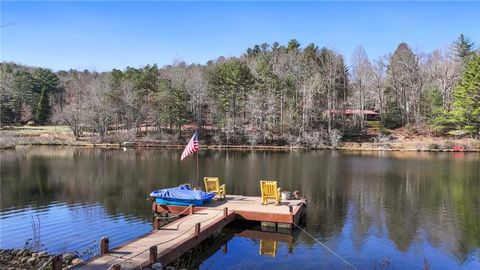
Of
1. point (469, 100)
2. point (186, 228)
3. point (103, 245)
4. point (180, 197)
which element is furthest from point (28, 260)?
point (469, 100)

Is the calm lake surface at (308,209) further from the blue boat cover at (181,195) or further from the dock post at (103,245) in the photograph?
the dock post at (103,245)

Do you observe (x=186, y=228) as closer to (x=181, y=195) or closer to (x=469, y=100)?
(x=181, y=195)

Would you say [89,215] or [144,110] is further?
[144,110]

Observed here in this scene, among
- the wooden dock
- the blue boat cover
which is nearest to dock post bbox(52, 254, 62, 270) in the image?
the wooden dock

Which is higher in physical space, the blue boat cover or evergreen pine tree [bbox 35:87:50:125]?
evergreen pine tree [bbox 35:87:50:125]

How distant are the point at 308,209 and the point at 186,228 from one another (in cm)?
849

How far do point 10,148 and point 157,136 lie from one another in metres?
22.4

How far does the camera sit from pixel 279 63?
80.0 meters

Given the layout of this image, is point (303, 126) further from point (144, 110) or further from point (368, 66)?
point (144, 110)

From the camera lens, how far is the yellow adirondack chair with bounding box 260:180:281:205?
20.3 m

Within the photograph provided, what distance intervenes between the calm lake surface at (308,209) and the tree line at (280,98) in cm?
3018

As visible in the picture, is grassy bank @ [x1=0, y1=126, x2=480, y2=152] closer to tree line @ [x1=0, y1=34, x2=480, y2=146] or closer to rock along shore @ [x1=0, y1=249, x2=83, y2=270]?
A: tree line @ [x1=0, y1=34, x2=480, y2=146]

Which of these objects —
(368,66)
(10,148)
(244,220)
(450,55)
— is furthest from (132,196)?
(450,55)

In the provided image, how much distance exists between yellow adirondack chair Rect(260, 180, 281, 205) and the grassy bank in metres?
44.0
